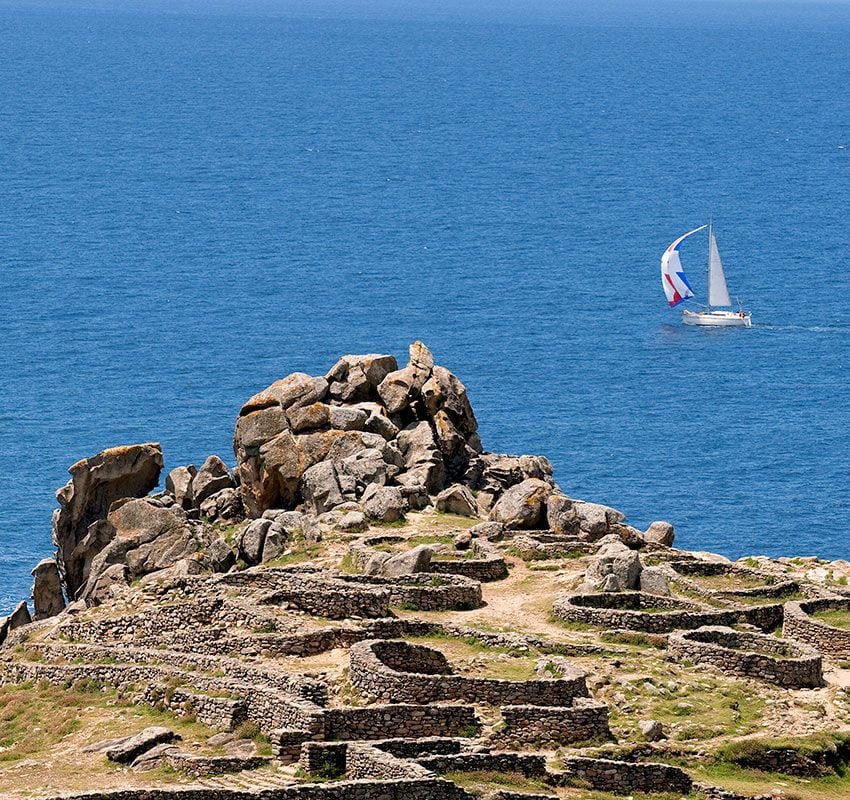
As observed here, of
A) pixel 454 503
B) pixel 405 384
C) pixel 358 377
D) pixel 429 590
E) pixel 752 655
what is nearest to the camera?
pixel 752 655

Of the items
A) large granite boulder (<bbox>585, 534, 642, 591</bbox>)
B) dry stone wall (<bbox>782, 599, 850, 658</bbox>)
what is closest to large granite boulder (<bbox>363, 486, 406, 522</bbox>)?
large granite boulder (<bbox>585, 534, 642, 591</bbox>)

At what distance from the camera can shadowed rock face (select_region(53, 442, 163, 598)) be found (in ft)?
326

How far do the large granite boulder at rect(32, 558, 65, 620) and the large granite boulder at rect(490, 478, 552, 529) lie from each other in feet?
70.1

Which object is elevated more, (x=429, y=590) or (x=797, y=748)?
(x=429, y=590)

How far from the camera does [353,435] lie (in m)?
94.0

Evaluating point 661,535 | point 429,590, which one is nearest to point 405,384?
point 661,535

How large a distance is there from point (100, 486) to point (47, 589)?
4.83 m

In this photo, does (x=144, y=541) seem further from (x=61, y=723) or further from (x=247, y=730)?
(x=247, y=730)

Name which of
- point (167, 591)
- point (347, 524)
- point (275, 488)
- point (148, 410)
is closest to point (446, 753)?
point (167, 591)

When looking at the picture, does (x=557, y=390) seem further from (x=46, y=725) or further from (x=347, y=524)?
(x=46, y=725)

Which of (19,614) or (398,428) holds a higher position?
(398,428)

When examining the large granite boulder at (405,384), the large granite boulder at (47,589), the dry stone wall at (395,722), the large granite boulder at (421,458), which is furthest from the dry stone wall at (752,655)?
the large granite boulder at (47,589)

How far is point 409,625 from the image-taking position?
6881cm

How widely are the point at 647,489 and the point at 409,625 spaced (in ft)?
319
